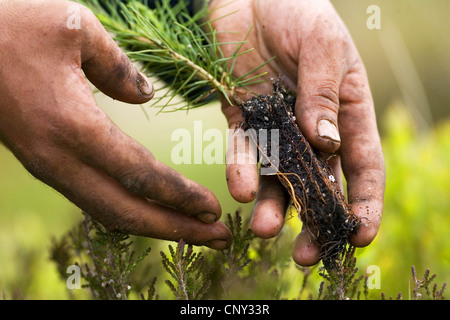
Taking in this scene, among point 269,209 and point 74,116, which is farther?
point 269,209

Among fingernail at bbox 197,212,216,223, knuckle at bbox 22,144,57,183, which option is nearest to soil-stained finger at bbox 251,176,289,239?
fingernail at bbox 197,212,216,223

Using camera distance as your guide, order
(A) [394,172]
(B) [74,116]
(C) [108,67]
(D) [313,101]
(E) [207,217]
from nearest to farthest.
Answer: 1. (B) [74,116]
2. (C) [108,67]
3. (E) [207,217]
4. (D) [313,101]
5. (A) [394,172]

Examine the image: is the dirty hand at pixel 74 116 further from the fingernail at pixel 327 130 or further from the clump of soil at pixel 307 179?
the fingernail at pixel 327 130

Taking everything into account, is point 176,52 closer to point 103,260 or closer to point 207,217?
point 207,217

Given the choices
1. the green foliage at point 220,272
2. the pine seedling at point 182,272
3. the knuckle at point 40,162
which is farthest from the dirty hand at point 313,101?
the knuckle at point 40,162

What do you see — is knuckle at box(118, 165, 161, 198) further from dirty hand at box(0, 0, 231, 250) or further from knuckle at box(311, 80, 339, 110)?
knuckle at box(311, 80, 339, 110)

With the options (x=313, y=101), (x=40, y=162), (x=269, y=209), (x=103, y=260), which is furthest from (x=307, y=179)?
(x=40, y=162)

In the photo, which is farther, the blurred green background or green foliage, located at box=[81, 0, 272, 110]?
the blurred green background

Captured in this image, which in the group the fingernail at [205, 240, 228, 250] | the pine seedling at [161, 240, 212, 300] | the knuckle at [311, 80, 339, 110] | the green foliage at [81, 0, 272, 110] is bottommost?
the pine seedling at [161, 240, 212, 300]
